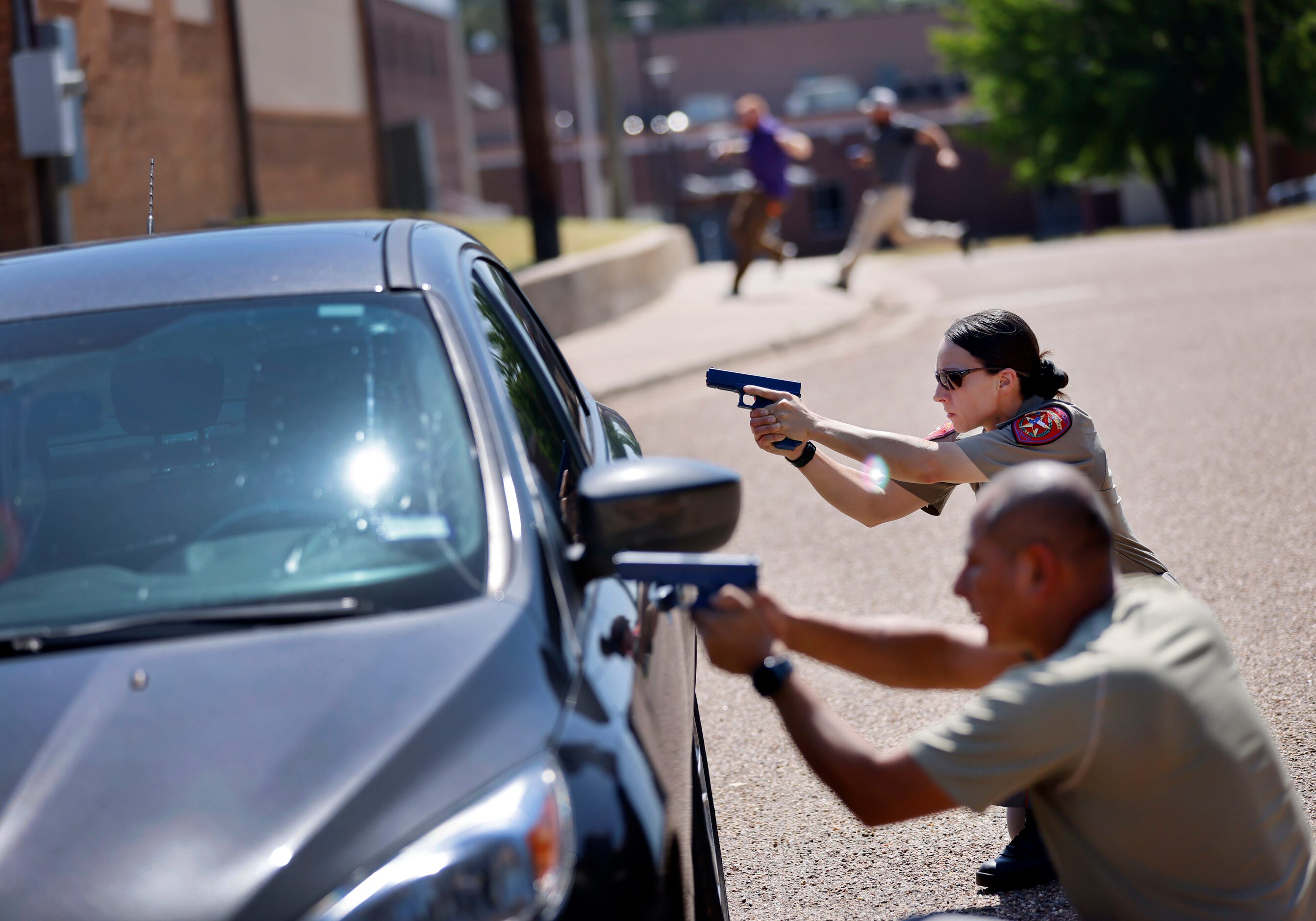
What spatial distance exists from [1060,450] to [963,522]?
4013 millimetres

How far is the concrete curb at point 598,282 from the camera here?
15.4m

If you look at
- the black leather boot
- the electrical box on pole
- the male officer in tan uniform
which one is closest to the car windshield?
the male officer in tan uniform

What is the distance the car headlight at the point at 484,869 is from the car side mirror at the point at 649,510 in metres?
0.53

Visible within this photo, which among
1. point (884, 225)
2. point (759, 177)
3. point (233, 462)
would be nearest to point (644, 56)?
point (759, 177)

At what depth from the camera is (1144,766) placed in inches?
89.2

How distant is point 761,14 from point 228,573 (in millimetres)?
101068

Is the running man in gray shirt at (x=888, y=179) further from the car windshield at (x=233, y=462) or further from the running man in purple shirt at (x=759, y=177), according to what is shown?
the car windshield at (x=233, y=462)

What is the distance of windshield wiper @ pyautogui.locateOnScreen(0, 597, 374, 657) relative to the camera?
2.38 meters

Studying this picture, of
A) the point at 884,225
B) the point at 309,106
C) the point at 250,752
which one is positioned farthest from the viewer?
the point at 309,106

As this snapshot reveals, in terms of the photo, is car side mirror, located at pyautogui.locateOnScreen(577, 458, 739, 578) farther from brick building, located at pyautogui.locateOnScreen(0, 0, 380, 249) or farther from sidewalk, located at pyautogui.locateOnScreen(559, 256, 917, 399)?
brick building, located at pyautogui.locateOnScreen(0, 0, 380, 249)

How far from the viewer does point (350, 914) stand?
1865 millimetres

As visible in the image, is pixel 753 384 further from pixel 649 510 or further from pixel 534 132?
pixel 534 132

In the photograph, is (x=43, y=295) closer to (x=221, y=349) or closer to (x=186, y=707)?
(x=221, y=349)

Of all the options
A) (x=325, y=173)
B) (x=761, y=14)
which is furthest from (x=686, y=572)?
(x=761, y=14)
